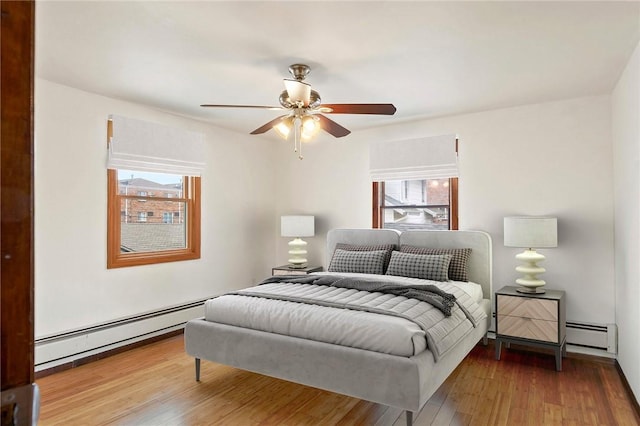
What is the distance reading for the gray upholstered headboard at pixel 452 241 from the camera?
4078mm

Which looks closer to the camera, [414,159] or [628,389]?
[628,389]

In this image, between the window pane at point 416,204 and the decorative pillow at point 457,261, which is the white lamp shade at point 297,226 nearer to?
the window pane at point 416,204

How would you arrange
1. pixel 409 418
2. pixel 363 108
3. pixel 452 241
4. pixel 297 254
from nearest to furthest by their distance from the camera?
pixel 409 418, pixel 363 108, pixel 452 241, pixel 297 254

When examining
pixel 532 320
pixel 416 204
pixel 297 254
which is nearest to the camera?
pixel 532 320

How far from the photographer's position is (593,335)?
3695mm

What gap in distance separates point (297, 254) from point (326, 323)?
2.49 meters

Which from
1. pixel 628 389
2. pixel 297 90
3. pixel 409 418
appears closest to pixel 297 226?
pixel 297 90

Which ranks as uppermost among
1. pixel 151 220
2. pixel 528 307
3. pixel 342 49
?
pixel 342 49

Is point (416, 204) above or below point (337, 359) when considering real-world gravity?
above

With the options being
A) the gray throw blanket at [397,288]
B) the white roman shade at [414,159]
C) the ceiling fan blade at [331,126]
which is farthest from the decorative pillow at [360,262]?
the ceiling fan blade at [331,126]

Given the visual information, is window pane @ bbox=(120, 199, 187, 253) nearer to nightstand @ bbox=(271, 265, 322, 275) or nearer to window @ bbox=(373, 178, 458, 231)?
nightstand @ bbox=(271, 265, 322, 275)

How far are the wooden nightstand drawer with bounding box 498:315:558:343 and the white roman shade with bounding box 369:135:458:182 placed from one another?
1.63m

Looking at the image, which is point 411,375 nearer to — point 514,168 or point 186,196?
point 514,168

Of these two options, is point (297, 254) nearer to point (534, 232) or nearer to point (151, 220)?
point (151, 220)
